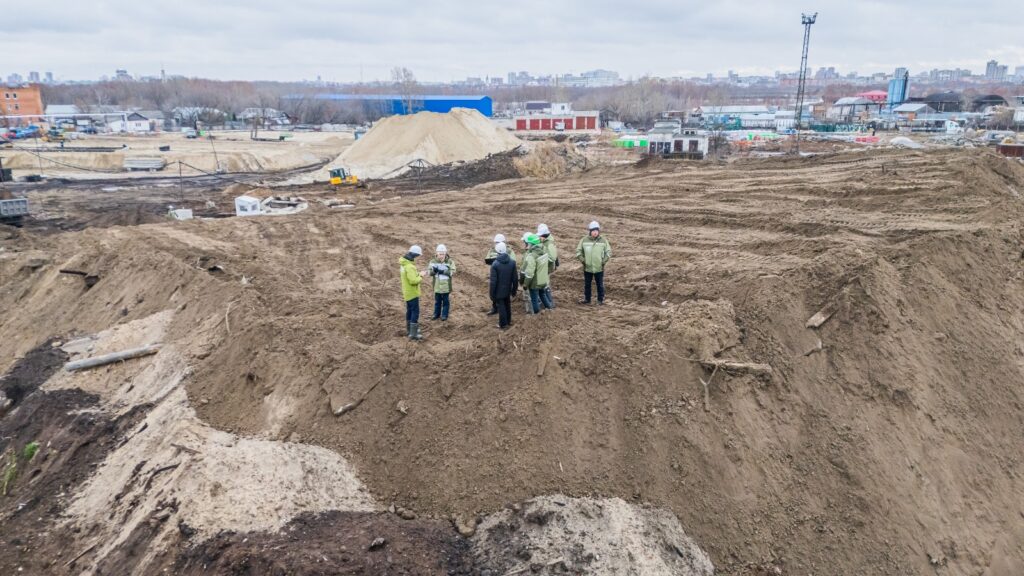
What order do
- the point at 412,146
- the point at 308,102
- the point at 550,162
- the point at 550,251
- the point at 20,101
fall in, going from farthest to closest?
the point at 308,102 < the point at 20,101 < the point at 412,146 < the point at 550,162 < the point at 550,251

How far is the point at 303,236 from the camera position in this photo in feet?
61.8

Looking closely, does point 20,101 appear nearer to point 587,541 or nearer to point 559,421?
point 559,421

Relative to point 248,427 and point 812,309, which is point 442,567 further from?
point 812,309

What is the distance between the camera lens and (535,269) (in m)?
9.97

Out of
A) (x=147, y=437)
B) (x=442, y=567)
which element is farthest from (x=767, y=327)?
(x=147, y=437)

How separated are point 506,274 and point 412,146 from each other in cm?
3177

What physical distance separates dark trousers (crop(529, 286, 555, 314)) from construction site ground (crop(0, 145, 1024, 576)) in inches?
14.9

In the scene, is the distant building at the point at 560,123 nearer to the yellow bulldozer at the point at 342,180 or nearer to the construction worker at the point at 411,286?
the yellow bulldozer at the point at 342,180

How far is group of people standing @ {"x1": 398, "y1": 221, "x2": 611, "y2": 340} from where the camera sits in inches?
385

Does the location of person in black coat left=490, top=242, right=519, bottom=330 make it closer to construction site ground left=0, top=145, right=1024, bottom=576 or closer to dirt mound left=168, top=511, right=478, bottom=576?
construction site ground left=0, top=145, right=1024, bottom=576

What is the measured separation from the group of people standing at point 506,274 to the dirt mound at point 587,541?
346cm

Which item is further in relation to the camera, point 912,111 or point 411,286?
point 912,111

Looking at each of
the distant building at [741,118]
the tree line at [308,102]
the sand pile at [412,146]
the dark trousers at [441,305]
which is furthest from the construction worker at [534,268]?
the tree line at [308,102]

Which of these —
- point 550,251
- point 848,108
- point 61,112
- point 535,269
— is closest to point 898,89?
point 848,108
